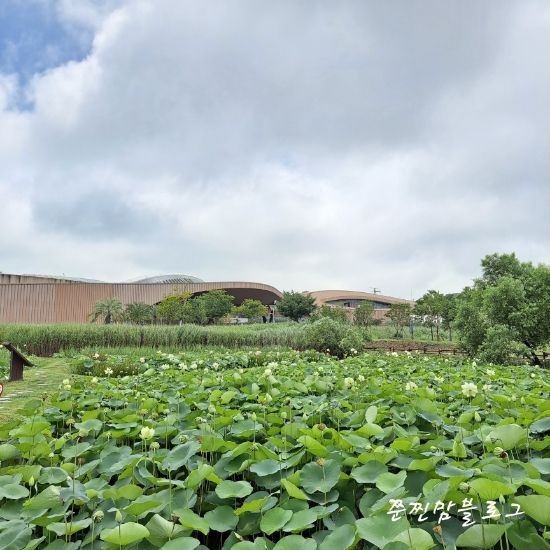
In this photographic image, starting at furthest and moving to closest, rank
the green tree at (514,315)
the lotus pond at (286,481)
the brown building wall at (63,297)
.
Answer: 1. the brown building wall at (63,297)
2. the green tree at (514,315)
3. the lotus pond at (286,481)

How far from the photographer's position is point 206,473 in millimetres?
1728

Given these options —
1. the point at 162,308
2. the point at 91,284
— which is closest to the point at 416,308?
the point at 162,308

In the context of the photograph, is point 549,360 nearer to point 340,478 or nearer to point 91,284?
point 340,478

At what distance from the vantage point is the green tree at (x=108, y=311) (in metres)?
32.1

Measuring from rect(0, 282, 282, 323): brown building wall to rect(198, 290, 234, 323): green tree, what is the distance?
4485 mm

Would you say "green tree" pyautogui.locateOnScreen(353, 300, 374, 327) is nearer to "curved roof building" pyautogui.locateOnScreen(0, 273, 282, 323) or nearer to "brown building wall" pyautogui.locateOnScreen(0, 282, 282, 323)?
"curved roof building" pyautogui.locateOnScreen(0, 273, 282, 323)

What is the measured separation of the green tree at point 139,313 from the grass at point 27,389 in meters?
23.0

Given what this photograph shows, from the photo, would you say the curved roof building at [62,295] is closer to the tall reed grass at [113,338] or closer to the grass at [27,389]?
the tall reed grass at [113,338]

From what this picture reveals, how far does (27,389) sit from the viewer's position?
623cm

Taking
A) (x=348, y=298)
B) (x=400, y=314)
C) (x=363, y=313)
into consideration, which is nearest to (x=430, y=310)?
(x=400, y=314)

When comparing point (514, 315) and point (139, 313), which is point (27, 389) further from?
point (139, 313)

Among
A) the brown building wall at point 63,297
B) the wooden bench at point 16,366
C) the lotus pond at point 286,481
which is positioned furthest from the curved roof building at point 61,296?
the lotus pond at point 286,481

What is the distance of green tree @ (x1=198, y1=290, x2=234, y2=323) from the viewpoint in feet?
110

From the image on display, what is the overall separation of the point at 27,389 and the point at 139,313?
87.0ft
